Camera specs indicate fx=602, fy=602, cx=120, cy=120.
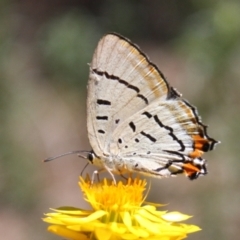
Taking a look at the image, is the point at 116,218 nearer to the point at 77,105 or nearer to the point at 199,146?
the point at 199,146

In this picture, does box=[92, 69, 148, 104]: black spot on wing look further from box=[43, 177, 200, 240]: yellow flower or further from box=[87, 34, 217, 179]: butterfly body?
box=[43, 177, 200, 240]: yellow flower

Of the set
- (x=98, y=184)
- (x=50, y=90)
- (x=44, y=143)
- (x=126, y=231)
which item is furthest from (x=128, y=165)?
(x=50, y=90)

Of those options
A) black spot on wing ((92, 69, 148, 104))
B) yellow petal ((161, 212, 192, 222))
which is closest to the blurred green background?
black spot on wing ((92, 69, 148, 104))

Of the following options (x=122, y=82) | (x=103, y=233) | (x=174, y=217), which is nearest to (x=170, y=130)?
(x=122, y=82)

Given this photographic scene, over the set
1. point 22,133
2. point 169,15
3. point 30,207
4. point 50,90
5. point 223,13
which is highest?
point 169,15

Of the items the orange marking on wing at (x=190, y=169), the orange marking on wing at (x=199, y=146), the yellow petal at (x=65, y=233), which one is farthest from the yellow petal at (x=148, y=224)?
the orange marking on wing at (x=199, y=146)

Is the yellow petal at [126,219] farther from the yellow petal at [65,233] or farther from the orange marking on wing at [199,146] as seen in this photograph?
the orange marking on wing at [199,146]

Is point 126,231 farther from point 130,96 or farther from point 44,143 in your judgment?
point 44,143
